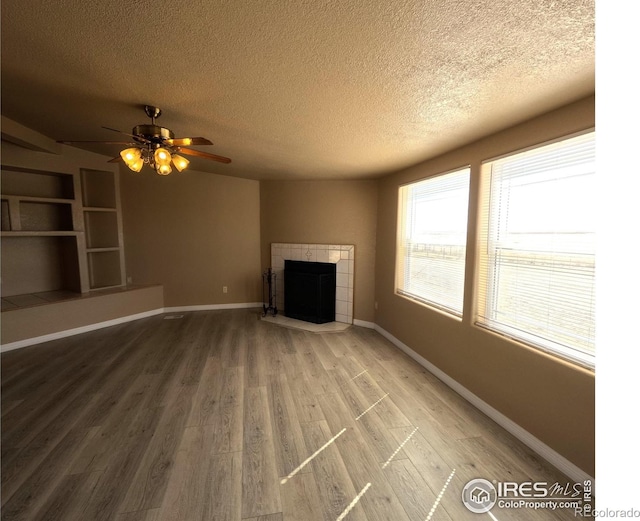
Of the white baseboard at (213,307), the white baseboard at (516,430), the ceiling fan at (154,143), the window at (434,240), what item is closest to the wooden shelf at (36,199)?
the white baseboard at (213,307)

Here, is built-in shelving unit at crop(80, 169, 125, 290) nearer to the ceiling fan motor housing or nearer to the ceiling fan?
the ceiling fan

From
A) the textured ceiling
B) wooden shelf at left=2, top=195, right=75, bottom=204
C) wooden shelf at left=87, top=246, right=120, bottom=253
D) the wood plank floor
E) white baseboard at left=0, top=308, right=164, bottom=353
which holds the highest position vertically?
the textured ceiling

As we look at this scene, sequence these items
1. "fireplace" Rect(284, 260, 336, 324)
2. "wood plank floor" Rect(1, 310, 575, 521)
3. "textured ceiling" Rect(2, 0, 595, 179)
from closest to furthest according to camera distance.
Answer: "textured ceiling" Rect(2, 0, 595, 179), "wood plank floor" Rect(1, 310, 575, 521), "fireplace" Rect(284, 260, 336, 324)

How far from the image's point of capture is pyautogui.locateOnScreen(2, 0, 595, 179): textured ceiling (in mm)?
1148

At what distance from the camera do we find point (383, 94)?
1.75m

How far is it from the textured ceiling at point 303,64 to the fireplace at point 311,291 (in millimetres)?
2471

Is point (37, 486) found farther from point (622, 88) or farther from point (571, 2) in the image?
point (571, 2)

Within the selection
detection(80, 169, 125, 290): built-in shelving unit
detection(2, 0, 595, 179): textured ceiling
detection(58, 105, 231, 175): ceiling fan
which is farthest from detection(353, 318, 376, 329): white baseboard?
detection(80, 169, 125, 290): built-in shelving unit

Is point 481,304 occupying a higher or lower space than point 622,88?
lower

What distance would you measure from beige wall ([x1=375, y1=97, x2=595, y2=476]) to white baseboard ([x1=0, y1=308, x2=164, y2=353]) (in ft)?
14.0

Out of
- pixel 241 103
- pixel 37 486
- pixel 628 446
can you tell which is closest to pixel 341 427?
pixel 37 486

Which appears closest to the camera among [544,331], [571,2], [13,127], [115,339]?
[571,2]

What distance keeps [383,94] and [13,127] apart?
3588 mm

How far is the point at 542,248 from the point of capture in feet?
6.44
